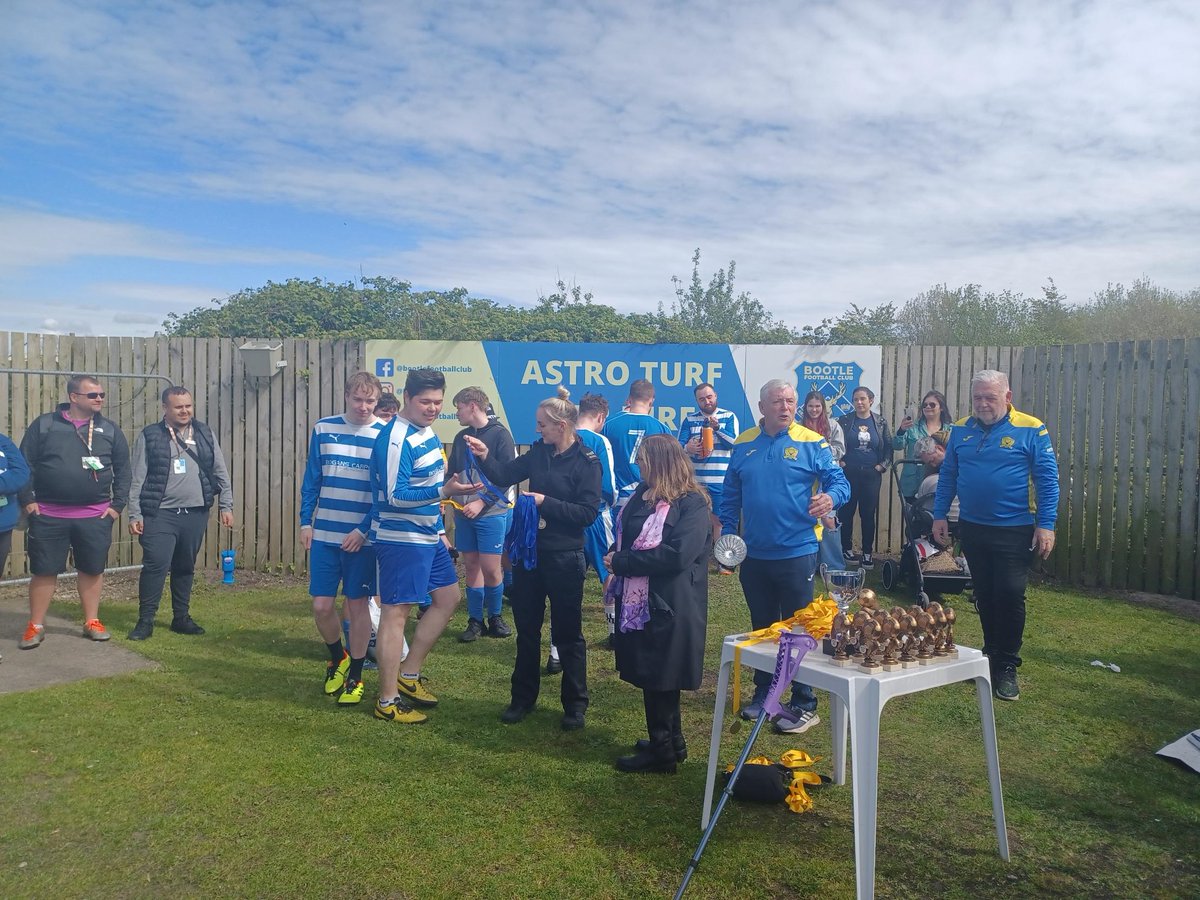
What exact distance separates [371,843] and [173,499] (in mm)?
4176

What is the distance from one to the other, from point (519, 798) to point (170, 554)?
13.5ft

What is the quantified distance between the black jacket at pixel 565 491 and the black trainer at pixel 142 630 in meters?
3.61

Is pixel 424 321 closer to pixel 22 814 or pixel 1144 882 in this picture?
pixel 22 814

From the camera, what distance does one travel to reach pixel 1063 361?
29.7 feet

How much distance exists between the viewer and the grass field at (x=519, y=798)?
3.24 m

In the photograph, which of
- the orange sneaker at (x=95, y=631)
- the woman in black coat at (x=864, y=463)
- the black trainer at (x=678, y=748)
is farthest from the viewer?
the woman in black coat at (x=864, y=463)

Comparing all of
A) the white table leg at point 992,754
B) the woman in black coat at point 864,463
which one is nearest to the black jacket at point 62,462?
the white table leg at point 992,754

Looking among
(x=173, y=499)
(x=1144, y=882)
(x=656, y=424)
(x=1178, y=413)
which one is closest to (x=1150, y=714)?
(x=1144, y=882)

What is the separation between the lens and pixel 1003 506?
528 centimetres

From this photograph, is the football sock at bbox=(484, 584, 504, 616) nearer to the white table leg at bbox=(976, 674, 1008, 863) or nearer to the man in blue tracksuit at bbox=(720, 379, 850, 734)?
the man in blue tracksuit at bbox=(720, 379, 850, 734)

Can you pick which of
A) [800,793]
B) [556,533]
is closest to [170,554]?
[556,533]

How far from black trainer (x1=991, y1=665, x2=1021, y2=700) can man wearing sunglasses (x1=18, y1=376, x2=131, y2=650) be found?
6.12 m

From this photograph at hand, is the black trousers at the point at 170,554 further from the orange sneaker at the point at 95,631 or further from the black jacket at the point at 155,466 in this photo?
the orange sneaker at the point at 95,631

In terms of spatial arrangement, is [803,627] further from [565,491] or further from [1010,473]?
[1010,473]
